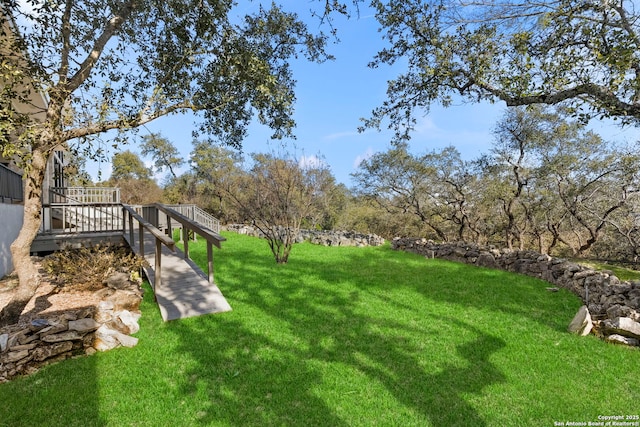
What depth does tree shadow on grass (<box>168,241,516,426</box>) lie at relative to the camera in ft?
8.93

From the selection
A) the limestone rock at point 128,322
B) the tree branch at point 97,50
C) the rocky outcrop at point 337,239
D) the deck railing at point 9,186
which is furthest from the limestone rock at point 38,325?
the rocky outcrop at point 337,239

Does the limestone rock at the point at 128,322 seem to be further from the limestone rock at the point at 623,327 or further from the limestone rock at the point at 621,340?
the limestone rock at the point at 623,327

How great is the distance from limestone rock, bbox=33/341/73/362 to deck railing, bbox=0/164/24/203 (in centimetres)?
584

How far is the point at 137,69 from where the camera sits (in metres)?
6.25

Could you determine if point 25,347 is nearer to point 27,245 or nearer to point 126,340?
point 126,340

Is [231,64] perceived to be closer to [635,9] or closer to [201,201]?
[635,9]

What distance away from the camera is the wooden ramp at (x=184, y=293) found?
4.93 meters

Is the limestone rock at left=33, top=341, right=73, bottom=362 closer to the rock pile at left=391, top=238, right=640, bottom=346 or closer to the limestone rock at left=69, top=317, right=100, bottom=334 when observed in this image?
the limestone rock at left=69, top=317, right=100, bottom=334

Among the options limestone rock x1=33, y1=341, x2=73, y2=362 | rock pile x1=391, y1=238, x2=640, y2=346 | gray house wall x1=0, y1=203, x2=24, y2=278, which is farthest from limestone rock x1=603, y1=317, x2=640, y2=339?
gray house wall x1=0, y1=203, x2=24, y2=278

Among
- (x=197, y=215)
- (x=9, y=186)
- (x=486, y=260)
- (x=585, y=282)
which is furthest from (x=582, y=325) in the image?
(x=197, y=215)

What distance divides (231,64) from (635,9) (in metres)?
6.16

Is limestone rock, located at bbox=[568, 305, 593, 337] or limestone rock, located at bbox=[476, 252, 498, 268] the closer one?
limestone rock, located at bbox=[568, 305, 593, 337]

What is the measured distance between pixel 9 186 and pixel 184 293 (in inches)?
252

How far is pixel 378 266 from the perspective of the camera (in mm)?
9180
